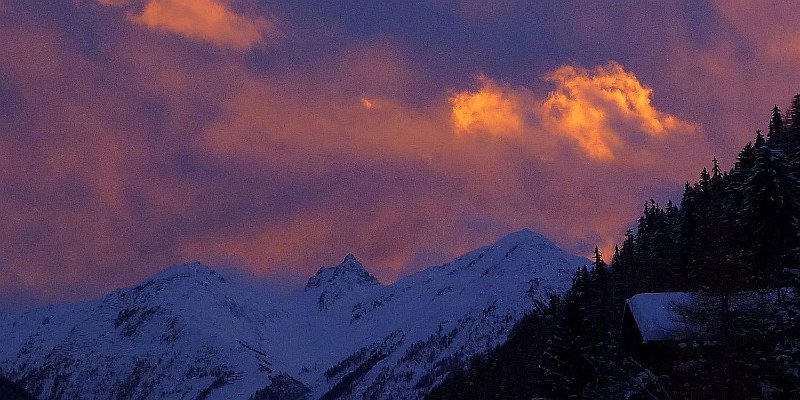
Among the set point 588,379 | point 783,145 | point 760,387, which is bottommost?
point 760,387

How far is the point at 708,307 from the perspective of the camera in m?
35.4

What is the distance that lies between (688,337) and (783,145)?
169 ft

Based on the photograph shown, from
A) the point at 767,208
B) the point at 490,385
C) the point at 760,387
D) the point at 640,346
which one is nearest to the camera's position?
the point at 760,387

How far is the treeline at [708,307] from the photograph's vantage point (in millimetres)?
26828

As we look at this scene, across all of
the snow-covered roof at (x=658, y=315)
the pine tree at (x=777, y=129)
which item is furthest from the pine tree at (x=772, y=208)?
the pine tree at (x=777, y=129)

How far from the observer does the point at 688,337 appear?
3994 centimetres

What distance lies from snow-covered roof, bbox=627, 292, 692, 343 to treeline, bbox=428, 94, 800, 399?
106 cm

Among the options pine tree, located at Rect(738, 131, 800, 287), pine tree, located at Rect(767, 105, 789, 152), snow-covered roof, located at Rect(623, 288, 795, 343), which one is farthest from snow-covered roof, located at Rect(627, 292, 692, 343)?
pine tree, located at Rect(767, 105, 789, 152)

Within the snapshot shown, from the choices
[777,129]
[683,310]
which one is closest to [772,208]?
[683,310]

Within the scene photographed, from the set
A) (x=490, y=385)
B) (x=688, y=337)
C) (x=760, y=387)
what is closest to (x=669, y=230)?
(x=490, y=385)

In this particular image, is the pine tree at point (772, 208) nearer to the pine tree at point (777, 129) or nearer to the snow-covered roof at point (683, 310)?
the snow-covered roof at point (683, 310)

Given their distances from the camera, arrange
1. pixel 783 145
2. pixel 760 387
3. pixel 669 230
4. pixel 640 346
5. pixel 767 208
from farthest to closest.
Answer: pixel 669 230 → pixel 783 145 → pixel 767 208 → pixel 640 346 → pixel 760 387

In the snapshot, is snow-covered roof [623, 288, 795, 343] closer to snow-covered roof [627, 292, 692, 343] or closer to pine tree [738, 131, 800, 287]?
snow-covered roof [627, 292, 692, 343]

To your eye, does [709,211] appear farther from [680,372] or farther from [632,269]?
[680,372]
